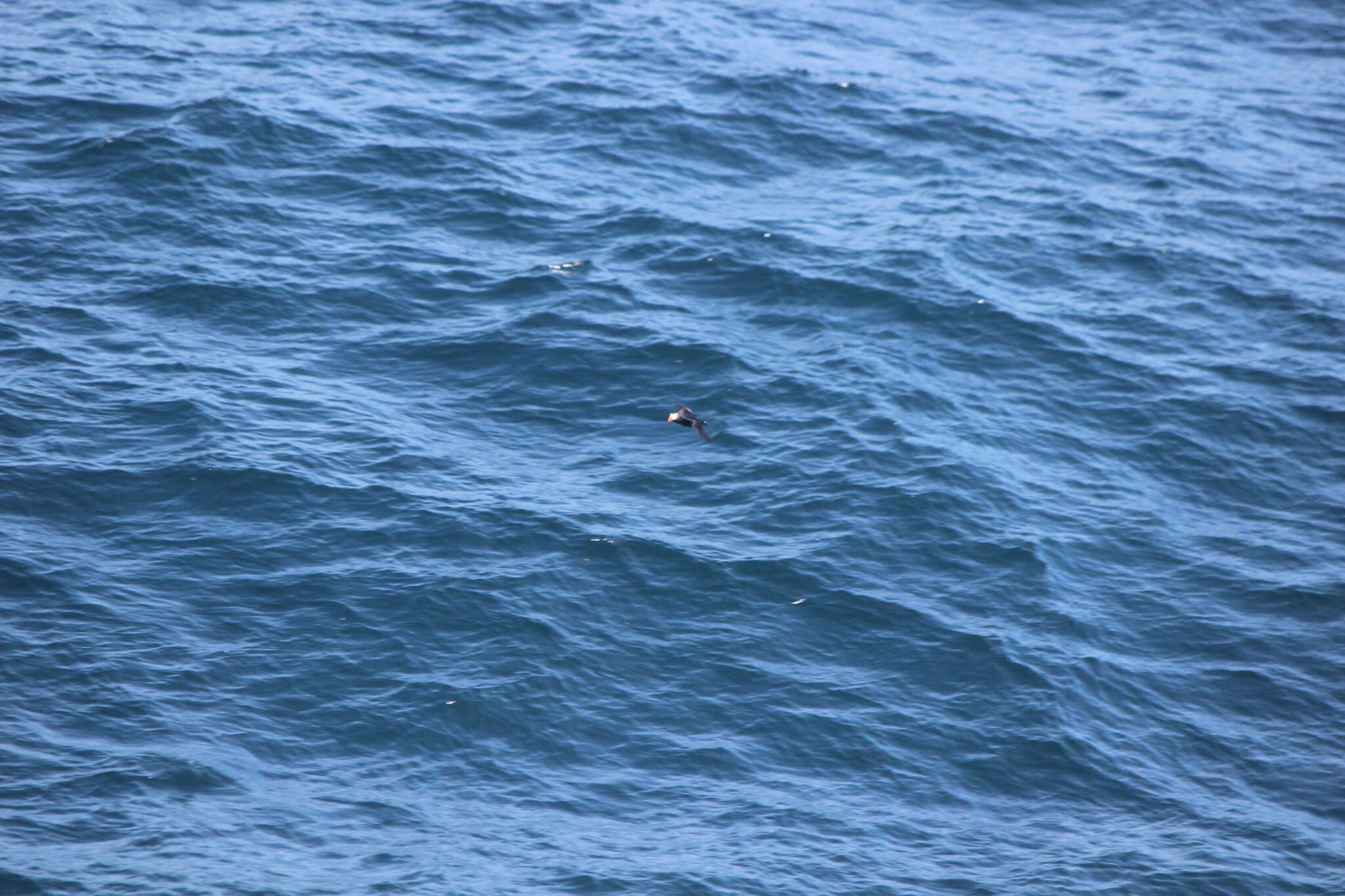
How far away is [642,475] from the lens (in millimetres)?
47625

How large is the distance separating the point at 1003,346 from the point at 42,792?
123ft

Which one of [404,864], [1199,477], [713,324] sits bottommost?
[404,864]

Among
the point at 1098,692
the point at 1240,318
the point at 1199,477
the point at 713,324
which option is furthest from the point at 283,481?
the point at 1240,318

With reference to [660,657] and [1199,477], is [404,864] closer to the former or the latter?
[660,657]

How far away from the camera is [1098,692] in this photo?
42188 mm

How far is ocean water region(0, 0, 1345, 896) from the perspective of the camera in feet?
121

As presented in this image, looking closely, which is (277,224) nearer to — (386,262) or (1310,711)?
(386,262)

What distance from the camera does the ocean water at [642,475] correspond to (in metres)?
36.8

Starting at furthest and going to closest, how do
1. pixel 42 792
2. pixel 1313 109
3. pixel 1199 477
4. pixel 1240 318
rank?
pixel 1313 109 < pixel 1240 318 < pixel 1199 477 < pixel 42 792

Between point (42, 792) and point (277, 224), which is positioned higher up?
point (277, 224)

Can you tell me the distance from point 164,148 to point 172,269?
8.40 m

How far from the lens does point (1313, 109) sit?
7612 cm

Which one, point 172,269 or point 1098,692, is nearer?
point 1098,692

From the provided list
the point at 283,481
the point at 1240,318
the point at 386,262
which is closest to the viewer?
the point at 283,481
